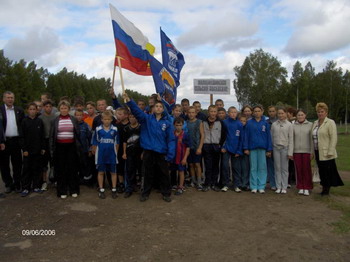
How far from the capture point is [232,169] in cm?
728

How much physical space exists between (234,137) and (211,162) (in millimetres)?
807

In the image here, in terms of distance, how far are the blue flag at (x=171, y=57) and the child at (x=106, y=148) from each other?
222 centimetres

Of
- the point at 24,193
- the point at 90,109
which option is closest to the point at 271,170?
the point at 90,109

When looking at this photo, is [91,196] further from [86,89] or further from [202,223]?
[86,89]

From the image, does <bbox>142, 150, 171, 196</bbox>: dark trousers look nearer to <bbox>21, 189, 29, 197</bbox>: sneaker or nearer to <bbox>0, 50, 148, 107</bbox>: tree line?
<bbox>21, 189, 29, 197</bbox>: sneaker

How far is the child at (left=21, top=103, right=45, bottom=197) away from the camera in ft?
21.7

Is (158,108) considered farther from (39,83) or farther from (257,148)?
(39,83)

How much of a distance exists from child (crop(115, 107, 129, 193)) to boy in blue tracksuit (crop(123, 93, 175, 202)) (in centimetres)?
70

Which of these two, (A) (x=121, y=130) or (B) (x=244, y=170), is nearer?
(A) (x=121, y=130)

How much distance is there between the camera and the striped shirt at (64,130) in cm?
643

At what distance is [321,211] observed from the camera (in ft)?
19.1

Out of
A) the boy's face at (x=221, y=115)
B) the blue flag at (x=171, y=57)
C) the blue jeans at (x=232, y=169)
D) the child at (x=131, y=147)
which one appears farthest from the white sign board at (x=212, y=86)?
the child at (x=131, y=147)

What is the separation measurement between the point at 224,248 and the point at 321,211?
105 inches

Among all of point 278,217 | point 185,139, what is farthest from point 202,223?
point 185,139
